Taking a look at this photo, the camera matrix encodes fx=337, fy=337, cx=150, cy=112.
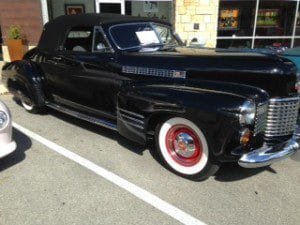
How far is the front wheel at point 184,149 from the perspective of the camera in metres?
3.56

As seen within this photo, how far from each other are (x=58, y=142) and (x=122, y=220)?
84.6 inches

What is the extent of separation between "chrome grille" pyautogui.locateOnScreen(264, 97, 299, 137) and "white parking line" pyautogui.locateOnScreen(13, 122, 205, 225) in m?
1.24

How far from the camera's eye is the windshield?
4.59 metres

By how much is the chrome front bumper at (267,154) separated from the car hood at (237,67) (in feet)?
1.78

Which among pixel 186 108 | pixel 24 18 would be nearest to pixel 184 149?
pixel 186 108

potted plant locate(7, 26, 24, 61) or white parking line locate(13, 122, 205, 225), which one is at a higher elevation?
potted plant locate(7, 26, 24, 61)

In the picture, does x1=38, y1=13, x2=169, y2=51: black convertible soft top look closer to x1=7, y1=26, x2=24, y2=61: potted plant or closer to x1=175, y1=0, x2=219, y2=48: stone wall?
x1=175, y1=0, x2=219, y2=48: stone wall

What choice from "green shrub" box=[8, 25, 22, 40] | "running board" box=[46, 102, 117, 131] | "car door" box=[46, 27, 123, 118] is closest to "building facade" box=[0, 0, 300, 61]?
"green shrub" box=[8, 25, 22, 40]

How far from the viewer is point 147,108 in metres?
3.84

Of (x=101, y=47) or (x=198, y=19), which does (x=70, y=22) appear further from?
(x=198, y=19)

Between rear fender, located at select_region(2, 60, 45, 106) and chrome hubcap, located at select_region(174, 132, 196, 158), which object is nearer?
chrome hubcap, located at select_region(174, 132, 196, 158)

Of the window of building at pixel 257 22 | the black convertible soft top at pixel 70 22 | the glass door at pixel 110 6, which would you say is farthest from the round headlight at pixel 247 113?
the glass door at pixel 110 6

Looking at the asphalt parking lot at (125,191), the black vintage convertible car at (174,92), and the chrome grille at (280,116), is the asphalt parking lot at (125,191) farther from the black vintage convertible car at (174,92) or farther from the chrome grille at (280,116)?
the chrome grille at (280,116)

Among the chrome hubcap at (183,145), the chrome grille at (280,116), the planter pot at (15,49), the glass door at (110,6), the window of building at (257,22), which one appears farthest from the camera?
the glass door at (110,6)
